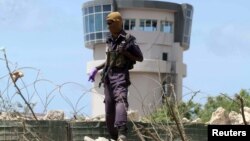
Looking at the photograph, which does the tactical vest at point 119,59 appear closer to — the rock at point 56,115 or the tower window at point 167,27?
the rock at point 56,115

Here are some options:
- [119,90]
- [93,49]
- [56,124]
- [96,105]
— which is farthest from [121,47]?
[93,49]

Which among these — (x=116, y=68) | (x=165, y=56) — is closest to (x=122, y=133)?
(x=116, y=68)

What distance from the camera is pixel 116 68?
223 inches

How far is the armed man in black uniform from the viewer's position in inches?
219

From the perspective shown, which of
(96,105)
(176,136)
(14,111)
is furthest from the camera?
(96,105)

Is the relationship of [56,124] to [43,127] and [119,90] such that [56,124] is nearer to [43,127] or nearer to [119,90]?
[43,127]

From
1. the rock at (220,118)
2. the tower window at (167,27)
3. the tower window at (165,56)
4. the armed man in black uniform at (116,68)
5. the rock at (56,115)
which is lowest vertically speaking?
the tower window at (165,56)

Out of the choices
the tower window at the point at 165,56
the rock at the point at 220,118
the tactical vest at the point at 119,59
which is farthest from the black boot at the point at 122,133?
the tower window at the point at 165,56

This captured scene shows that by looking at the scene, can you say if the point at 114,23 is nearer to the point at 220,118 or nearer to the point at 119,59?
the point at 119,59

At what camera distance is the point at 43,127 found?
5375 mm

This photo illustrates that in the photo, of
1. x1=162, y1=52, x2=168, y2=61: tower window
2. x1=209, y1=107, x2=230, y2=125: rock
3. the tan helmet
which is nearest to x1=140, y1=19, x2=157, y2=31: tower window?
x1=162, y1=52, x2=168, y2=61: tower window

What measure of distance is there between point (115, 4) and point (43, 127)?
162ft

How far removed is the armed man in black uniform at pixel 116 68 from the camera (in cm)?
557

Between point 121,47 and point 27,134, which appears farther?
point 121,47
